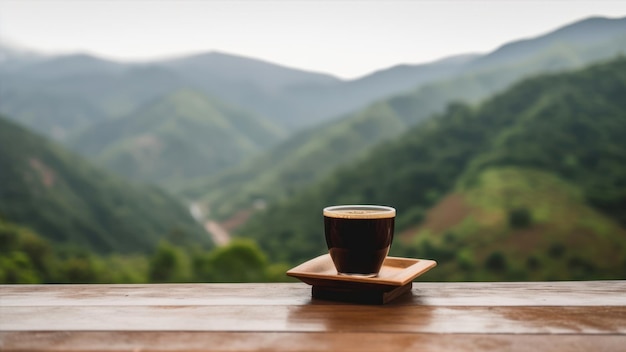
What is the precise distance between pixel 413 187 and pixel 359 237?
71.9 ft

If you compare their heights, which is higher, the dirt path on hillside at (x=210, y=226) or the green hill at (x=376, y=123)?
the green hill at (x=376, y=123)

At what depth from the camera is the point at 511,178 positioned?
20.6 m

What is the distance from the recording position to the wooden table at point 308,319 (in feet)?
3.24

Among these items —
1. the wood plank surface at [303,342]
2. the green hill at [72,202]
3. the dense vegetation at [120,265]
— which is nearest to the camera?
the wood plank surface at [303,342]

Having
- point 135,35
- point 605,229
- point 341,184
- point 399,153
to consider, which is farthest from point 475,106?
point 135,35

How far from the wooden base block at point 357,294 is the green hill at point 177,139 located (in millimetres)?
44393

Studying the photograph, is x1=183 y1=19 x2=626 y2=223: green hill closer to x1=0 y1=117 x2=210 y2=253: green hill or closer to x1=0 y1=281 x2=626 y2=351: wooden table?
x1=0 y1=117 x2=210 y2=253: green hill

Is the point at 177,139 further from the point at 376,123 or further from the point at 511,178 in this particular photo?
the point at 511,178

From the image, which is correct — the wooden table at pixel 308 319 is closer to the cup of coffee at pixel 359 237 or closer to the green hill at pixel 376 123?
the cup of coffee at pixel 359 237

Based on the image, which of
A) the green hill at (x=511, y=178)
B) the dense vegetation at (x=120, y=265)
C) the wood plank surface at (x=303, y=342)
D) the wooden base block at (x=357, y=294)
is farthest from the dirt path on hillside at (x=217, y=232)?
the wood plank surface at (x=303, y=342)

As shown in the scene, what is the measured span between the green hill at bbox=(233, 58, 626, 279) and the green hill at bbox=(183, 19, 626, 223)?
19.9ft

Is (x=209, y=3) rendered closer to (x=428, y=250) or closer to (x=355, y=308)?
(x=428, y=250)

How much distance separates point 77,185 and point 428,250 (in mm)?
16153

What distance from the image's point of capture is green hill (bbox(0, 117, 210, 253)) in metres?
21.7
